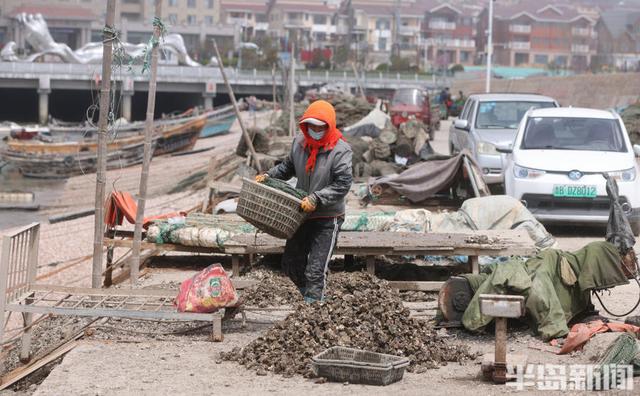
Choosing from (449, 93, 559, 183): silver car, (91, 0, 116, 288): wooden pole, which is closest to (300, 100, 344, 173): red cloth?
(91, 0, 116, 288): wooden pole

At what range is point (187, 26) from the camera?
135m

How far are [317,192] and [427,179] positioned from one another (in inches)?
303

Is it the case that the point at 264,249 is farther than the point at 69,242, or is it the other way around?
the point at 69,242

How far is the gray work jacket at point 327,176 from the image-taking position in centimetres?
893

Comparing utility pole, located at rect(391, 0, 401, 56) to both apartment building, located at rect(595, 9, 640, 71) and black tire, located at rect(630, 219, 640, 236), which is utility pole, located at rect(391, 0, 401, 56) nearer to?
apartment building, located at rect(595, 9, 640, 71)

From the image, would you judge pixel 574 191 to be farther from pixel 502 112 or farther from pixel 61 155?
pixel 61 155

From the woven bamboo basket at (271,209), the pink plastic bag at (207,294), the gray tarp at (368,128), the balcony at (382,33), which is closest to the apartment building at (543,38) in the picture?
the balcony at (382,33)

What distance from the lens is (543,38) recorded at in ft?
510

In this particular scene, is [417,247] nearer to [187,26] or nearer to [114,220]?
[114,220]

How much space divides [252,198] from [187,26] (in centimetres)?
12823

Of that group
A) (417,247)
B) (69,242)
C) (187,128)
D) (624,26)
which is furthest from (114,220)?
(624,26)

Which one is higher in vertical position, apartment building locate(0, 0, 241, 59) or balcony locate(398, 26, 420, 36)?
balcony locate(398, 26, 420, 36)

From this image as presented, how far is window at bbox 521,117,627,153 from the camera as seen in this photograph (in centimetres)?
1519

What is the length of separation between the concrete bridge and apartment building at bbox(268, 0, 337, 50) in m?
67.1
